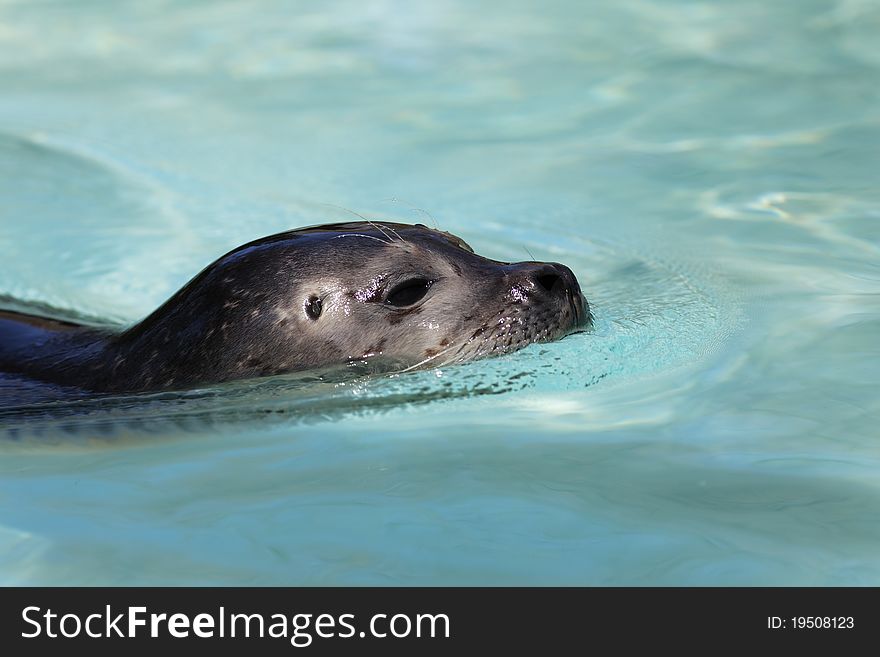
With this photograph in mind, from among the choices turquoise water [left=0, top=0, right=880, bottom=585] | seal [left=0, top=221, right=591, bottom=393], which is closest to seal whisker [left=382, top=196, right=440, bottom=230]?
turquoise water [left=0, top=0, right=880, bottom=585]

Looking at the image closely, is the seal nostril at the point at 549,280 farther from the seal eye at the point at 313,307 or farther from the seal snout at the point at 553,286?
the seal eye at the point at 313,307

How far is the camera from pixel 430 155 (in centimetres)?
787

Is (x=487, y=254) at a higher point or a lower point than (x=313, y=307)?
higher

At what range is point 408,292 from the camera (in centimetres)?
453

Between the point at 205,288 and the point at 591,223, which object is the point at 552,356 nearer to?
the point at 205,288

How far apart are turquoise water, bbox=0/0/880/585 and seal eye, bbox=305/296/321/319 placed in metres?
0.26

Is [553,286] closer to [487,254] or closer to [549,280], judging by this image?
[549,280]

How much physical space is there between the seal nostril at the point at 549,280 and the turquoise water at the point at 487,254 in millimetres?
214

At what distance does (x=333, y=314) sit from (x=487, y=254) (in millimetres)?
2136

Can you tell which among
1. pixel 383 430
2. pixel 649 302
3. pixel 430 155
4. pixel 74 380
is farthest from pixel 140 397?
pixel 430 155

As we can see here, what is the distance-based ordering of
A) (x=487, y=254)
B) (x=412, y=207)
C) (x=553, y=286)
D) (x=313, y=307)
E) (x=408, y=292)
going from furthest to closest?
(x=412, y=207), (x=487, y=254), (x=553, y=286), (x=408, y=292), (x=313, y=307)

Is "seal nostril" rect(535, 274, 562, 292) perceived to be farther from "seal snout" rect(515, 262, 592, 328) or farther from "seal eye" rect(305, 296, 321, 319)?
"seal eye" rect(305, 296, 321, 319)

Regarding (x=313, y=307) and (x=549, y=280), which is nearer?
(x=313, y=307)

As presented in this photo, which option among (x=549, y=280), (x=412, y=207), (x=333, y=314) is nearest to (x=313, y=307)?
(x=333, y=314)
